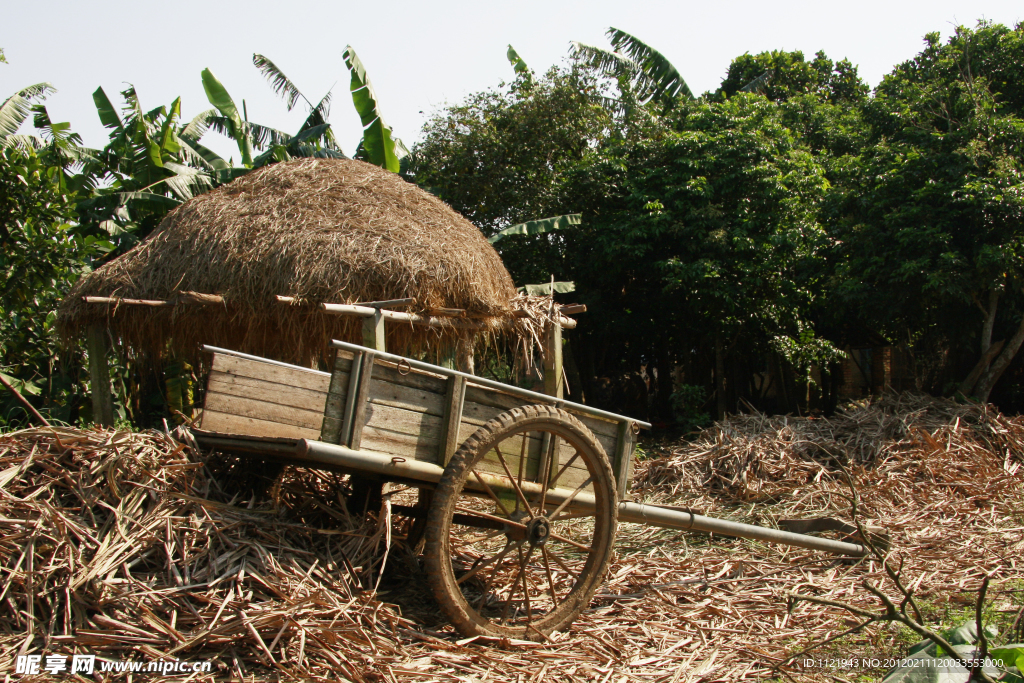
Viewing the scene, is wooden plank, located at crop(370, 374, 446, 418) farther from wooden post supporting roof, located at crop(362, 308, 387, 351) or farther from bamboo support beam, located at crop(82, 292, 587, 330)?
bamboo support beam, located at crop(82, 292, 587, 330)

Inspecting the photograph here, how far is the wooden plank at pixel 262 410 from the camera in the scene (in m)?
3.18

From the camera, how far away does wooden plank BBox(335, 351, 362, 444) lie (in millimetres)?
2984

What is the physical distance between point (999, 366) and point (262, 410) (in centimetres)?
1030

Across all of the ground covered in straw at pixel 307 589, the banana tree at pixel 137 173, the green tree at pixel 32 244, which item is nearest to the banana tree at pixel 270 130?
the banana tree at pixel 137 173

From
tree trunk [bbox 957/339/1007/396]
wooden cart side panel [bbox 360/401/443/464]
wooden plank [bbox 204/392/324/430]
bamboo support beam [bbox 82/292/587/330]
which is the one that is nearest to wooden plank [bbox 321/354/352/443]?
wooden cart side panel [bbox 360/401/443/464]

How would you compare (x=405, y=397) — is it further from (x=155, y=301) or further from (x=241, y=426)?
(x=155, y=301)

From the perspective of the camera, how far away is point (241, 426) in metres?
3.28

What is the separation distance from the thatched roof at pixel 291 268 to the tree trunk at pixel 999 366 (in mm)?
7237

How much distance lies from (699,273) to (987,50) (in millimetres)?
5099

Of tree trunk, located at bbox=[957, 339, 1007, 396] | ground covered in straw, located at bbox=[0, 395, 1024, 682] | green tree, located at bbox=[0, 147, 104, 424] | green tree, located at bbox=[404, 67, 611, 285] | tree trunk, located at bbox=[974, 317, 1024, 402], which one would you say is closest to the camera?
ground covered in straw, located at bbox=[0, 395, 1024, 682]

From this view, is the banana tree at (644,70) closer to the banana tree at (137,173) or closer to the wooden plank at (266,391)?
the banana tree at (137,173)

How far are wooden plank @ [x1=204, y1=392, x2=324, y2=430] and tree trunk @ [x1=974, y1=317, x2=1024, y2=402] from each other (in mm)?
9739

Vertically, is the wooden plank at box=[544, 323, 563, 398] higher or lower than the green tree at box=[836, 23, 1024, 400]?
lower

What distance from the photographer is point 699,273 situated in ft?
37.5
